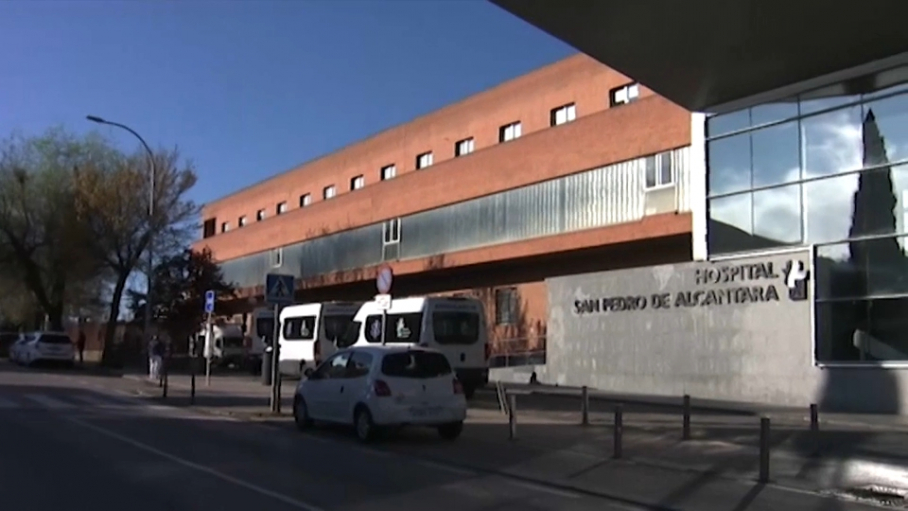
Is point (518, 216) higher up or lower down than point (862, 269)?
higher up

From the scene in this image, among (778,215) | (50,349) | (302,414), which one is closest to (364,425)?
(302,414)

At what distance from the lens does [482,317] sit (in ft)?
86.9

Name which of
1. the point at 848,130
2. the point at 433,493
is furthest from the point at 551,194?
the point at 433,493

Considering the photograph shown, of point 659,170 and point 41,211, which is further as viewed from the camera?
point 41,211

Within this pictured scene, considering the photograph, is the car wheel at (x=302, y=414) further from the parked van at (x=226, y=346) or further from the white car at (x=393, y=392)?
the parked van at (x=226, y=346)

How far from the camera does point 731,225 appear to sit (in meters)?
26.1

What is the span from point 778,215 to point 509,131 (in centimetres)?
1730

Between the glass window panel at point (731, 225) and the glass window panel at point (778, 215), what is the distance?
0.77ft

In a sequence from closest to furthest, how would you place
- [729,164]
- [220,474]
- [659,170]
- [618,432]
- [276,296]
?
1. [220,474]
2. [618,432]
3. [276,296]
4. [729,164]
5. [659,170]

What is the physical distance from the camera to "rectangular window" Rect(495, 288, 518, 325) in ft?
125

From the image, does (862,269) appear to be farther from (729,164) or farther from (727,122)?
(727,122)

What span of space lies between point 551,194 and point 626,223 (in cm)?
457

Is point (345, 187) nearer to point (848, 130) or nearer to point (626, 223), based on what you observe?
point (626, 223)

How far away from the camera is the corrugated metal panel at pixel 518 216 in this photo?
3128cm
